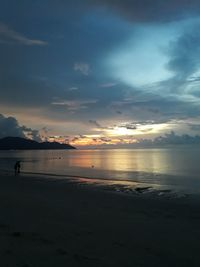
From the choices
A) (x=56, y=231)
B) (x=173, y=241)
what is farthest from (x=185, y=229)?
(x=56, y=231)

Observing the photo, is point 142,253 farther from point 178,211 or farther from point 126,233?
point 178,211

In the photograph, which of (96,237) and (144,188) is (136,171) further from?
(96,237)

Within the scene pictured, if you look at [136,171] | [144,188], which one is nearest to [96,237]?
[144,188]

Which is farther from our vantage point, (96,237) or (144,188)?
(144,188)

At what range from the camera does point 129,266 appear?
7.95m

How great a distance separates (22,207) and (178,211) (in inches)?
335

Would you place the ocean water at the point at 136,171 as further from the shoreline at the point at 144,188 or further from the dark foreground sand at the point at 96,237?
the dark foreground sand at the point at 96,237

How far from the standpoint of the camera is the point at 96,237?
35.0 ft

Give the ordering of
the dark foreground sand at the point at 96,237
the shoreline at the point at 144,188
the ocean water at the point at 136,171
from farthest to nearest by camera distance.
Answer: the ocean water at the point at 136,171
the shoreline at the point at 144,188
the dark foreground sand at the point at 96,237

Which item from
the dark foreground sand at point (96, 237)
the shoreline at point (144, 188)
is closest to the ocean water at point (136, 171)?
the shoreline at point (144, 188)

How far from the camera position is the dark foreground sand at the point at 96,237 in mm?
8336

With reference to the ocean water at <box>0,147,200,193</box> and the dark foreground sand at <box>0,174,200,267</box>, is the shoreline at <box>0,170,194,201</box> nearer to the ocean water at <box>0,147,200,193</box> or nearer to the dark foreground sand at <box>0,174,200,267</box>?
the ocean water at <box>0,147,200,193</box>

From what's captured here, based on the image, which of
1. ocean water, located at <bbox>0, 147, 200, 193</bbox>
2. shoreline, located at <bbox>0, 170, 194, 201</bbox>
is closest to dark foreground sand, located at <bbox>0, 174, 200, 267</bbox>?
shoreline, located at <bbox>0, 170, 194, 201</bbox>

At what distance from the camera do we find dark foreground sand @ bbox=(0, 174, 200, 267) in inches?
328
